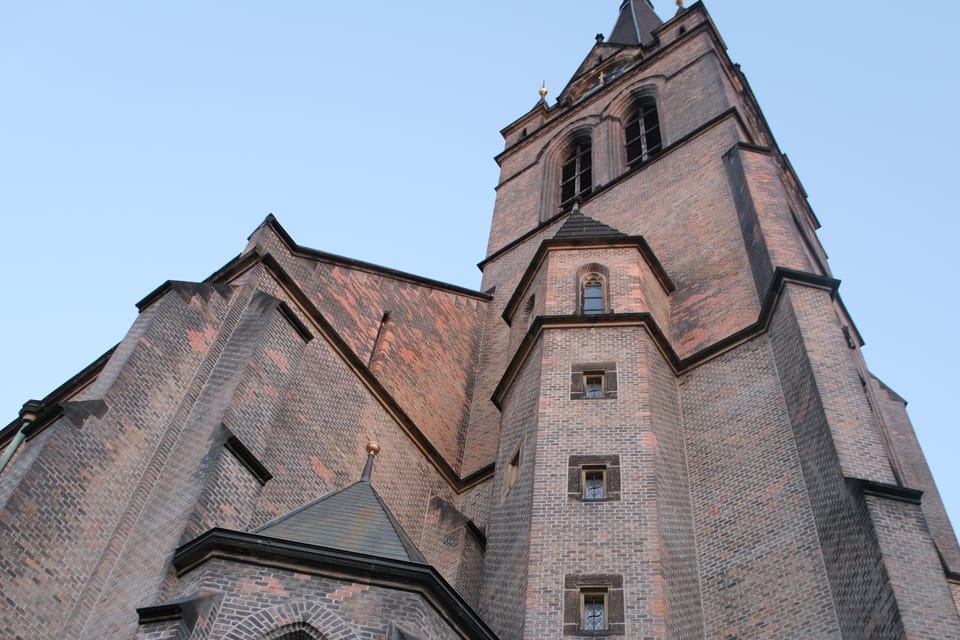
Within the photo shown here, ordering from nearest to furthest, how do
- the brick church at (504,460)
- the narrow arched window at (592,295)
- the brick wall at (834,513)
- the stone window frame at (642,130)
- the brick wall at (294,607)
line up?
the brick wall at (294,607) < the brick church at (504,460) < the brick wall at (834,513) < the narrow arched window at (592,295) < the stone window frame at (642,130)

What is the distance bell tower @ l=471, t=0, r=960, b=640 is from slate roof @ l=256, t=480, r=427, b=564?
234 centimetres

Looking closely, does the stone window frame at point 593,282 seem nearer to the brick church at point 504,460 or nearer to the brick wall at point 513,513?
the brick church at point 504,460

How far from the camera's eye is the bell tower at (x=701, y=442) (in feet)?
43.9

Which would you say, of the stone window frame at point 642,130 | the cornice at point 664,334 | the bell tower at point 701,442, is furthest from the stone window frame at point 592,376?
the stone window frame at point 642,130

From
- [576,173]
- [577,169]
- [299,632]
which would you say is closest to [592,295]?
[299,632]

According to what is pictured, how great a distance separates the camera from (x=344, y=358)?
1945 centimetres

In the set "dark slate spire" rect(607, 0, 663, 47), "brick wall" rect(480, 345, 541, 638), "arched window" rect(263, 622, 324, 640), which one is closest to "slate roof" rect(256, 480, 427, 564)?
"arched window" rect(263, 622, 324, 640)

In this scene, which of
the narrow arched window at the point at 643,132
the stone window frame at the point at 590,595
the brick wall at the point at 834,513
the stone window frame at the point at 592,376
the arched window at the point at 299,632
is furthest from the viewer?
the narrow arched window at the point at 643,132

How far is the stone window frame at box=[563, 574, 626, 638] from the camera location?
13.5 metres

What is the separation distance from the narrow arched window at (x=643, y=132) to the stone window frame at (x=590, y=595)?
15.8 metres

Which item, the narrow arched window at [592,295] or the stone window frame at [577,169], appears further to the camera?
the stone window frame at [577,169]

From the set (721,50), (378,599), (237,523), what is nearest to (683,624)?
(378,599)

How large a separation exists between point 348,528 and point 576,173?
20.5m

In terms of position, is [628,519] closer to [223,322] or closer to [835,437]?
[835,437]
